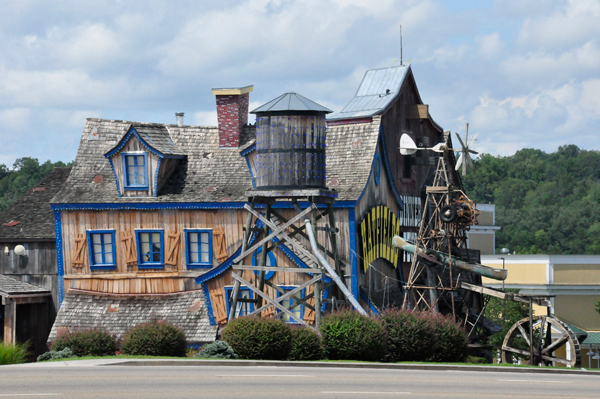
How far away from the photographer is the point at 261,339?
86.7ft

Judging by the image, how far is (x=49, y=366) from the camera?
24062 mm

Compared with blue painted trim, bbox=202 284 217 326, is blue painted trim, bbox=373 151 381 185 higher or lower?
higher

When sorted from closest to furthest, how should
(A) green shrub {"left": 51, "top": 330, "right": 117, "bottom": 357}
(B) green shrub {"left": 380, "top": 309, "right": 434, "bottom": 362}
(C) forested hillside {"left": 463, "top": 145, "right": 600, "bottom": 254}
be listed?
(B) green shrub {"left": 380, "top": 309, "right": 434, "bottom": 362}, (A) green shrub {"left": 51, "top": 330, "right": 117, "bottom": 357}, (C) forested hillside {"left": 463, "top": 145, "right": 600, "bottom": 254}

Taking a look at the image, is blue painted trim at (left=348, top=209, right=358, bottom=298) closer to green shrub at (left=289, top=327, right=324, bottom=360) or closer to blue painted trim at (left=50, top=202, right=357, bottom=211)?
blue painted trim at (left=50, top=202, right=357, bottom=211)

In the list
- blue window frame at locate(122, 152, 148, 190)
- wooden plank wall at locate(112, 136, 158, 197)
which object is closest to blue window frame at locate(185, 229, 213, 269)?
wooden plank wall at locate(112, 136, 158, 197)

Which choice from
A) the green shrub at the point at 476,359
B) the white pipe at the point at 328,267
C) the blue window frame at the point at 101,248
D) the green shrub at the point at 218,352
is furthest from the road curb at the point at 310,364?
the blue window frame at the point at 101,248

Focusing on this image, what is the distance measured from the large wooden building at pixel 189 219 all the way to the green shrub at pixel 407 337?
6522mm

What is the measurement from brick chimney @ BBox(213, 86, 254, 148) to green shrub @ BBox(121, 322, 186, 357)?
37.8 ft

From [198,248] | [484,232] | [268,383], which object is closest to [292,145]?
[198,248]

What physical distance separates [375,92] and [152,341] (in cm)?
1864

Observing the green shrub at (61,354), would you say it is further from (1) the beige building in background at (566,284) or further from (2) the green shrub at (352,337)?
(1) the beige building in background at (566,284)

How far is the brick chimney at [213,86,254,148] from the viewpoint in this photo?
3781 cm

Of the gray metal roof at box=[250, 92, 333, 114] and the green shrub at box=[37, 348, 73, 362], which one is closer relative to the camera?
the green shrub at box=[37, 348, 73, 362]

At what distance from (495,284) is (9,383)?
51862mm
